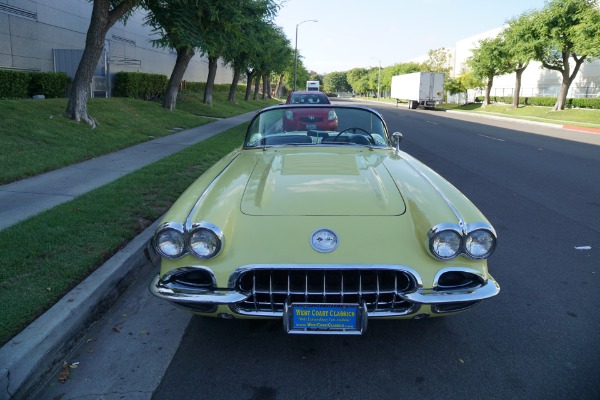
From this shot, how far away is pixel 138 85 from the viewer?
75.8 feet

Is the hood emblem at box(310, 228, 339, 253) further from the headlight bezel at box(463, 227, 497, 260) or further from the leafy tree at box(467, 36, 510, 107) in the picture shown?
the leafy tree at box(467, 36, 510, 107)

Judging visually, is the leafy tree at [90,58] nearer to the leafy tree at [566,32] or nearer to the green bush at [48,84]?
the green bush at [48,84]

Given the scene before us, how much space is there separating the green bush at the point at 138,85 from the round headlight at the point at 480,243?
21.8 metres

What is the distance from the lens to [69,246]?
169 inches

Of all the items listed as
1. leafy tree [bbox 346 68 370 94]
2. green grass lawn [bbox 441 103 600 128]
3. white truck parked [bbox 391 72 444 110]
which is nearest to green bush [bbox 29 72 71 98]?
green grass lawn [bbox 441 103 600 128]

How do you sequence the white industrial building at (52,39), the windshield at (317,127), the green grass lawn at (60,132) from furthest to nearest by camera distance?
the white industrial building at (52,39)
the green grass lawn at (60,132)
the windshield at (317,127)

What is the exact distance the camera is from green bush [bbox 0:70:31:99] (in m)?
14.2

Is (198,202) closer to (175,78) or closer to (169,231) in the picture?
(169,231)

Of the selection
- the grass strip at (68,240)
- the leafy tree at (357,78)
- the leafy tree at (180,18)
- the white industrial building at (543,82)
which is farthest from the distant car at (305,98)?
the leafy tree at (357,78)

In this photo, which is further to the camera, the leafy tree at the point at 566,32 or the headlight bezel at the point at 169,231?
the leafy tree at the point at 566,32

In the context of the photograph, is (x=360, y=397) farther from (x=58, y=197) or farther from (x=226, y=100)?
(x=226, y=100)

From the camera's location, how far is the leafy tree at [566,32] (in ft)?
95.8

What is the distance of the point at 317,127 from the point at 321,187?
1.61 metres

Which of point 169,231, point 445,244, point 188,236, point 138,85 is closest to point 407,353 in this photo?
point 445,244
